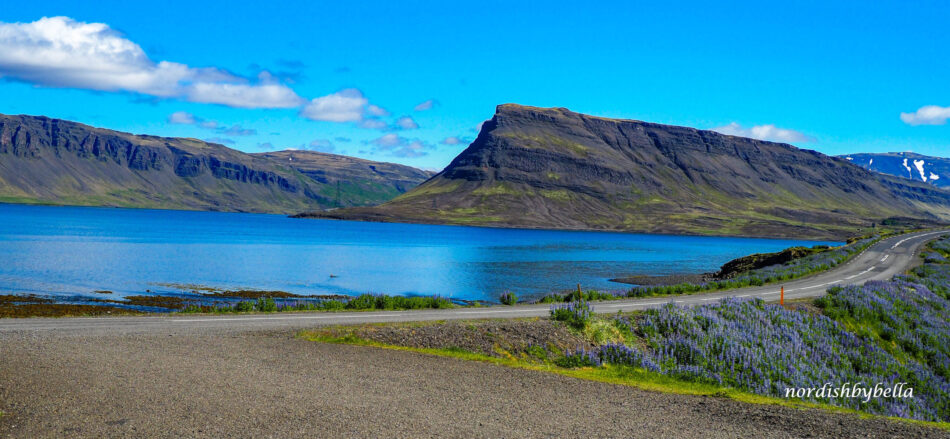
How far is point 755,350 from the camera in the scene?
79.5ft

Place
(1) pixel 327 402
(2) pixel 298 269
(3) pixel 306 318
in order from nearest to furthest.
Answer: (1) pixel 327 402
(3) pixel 306 318
(2) pixel 298 269

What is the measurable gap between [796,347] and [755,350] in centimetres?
299

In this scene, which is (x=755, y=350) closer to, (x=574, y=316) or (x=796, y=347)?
(x=796, y=347)

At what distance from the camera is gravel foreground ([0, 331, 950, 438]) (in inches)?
507

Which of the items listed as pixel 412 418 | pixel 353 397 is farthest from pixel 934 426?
pixel 353 397

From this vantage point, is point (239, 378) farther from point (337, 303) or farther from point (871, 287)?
point (871, 287)

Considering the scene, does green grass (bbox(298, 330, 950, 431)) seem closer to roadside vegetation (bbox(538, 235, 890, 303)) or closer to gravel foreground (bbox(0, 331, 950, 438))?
gravel foreground (bbox(0, 331, 950, 438))

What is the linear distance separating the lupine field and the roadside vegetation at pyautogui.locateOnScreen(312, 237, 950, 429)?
0.15ft

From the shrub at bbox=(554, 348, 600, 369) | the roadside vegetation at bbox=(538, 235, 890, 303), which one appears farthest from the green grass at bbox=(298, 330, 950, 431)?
the roadside vegetation at bbox=(538, 235, 890, 303)

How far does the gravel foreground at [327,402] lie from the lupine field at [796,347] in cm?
543

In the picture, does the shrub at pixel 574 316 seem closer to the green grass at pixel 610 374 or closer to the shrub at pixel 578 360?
the shrub at pixel 578 360

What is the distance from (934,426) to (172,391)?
1756cm

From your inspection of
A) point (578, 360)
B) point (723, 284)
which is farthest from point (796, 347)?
point (723, 284)

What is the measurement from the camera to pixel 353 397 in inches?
599
